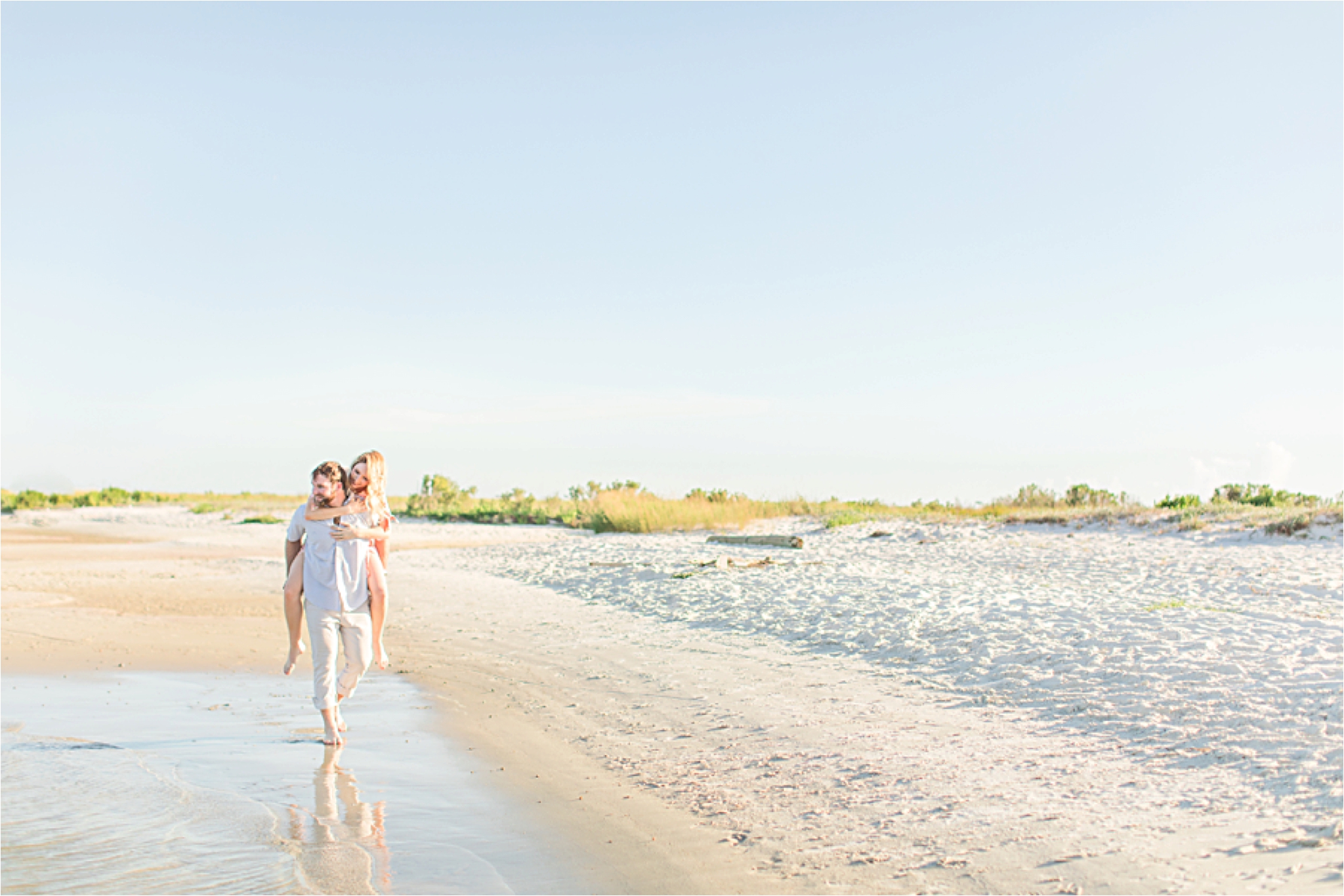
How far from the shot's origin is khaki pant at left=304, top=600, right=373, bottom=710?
278 inches

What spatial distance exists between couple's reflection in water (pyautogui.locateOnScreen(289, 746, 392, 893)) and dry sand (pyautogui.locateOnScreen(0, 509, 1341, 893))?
99 cm

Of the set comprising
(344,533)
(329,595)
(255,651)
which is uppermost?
(344,533)

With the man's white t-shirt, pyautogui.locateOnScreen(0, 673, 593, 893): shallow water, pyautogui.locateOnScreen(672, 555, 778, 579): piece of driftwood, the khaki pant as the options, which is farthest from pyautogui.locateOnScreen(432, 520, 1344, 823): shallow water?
the man's white t-shirt

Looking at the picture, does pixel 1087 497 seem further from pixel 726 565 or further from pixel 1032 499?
pixel 726 565

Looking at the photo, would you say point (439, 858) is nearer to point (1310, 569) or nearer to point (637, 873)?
point (637, 873)

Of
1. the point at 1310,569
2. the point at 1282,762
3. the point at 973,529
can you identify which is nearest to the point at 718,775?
the point at 1282,762

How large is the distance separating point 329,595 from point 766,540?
15.3 metres

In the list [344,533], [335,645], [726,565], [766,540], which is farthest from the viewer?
[766,540]

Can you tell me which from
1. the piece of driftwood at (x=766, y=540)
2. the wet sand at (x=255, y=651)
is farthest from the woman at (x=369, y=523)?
the piece of driftwood at (x=766, y=540)

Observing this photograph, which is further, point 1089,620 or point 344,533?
point 1089,620

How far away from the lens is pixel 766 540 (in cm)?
2159

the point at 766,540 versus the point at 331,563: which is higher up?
the point at 331,563

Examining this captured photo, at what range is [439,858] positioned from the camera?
193 inches

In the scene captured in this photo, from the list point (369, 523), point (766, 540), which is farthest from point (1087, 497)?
point (369, 523)
